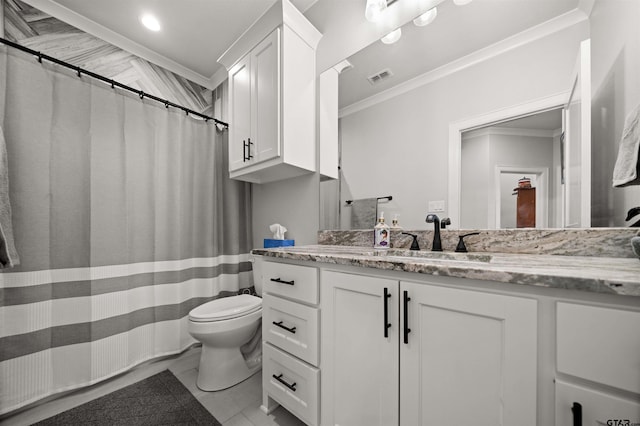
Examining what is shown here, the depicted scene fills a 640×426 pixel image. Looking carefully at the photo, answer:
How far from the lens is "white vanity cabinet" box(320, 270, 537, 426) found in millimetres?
597

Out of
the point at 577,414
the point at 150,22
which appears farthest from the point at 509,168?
the point at 150,22

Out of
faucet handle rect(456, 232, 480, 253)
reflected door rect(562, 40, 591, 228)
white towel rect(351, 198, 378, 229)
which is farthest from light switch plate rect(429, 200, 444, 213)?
reflected door rect(562, 40, 591, 228)

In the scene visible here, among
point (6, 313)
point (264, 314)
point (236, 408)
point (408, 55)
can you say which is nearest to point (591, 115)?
point (408, 55)

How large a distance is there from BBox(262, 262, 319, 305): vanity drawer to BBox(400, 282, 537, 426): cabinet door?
387mm

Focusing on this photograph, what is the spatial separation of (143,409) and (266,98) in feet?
6.39

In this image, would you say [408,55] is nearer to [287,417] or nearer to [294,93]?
[294,93]

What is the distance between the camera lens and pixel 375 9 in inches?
54.4

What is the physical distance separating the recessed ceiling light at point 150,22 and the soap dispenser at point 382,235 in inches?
86.6

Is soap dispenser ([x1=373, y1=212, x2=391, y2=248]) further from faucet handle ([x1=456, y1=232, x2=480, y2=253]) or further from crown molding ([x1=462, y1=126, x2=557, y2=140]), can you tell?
crown molding ([x1=462, y1=126, x2=557, y2=140])

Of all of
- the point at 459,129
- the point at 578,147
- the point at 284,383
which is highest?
the point at 459,129

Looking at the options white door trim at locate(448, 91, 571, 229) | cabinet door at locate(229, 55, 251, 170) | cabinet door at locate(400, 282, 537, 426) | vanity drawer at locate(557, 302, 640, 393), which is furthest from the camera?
cabinet door at locate(229, 55, 251, 170)

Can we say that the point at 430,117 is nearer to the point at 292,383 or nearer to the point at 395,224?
the point at 395,224

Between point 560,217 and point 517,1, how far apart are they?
943 mm

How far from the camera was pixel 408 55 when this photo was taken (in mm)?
1319
